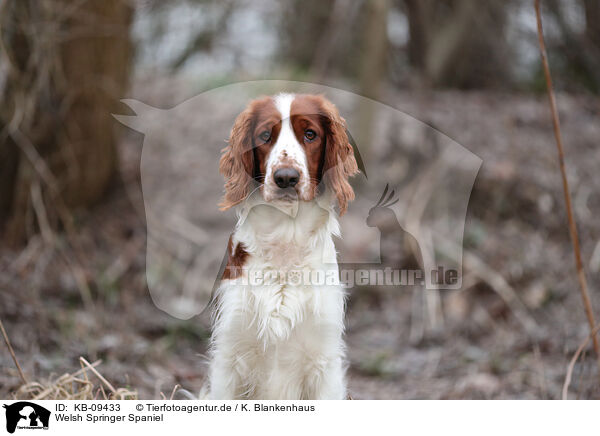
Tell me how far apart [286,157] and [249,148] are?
0.14m

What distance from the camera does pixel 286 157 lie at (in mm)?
1672

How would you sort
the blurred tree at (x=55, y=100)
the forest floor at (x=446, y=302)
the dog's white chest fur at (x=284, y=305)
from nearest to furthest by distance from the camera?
the dog's white chest fur at (x=284, y=305), the forest floor at (x=446, y=302), the blurred tree at (x=55, y=100)

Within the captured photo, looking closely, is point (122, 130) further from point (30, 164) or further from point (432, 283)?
point (432, 283)

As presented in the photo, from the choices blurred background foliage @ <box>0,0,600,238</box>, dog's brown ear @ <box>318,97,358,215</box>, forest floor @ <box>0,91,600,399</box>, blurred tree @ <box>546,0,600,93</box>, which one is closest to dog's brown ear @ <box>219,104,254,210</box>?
dog's brown ear @ <box>318,97,358,215</box>

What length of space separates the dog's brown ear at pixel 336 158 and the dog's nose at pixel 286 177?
122 millimetres

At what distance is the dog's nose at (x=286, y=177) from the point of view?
65.2 inches

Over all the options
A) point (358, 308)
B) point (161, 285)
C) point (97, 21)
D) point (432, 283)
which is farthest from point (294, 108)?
point (97, 21)

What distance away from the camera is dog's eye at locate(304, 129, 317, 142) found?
171 cm

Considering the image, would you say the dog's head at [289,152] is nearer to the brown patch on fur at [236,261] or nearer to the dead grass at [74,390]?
the brown patch on fur at [236,261]

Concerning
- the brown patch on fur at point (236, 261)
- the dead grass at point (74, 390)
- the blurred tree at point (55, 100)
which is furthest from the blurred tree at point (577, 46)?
the dead grass at point (74, 390)

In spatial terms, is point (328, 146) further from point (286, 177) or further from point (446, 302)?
point (446, 302)
